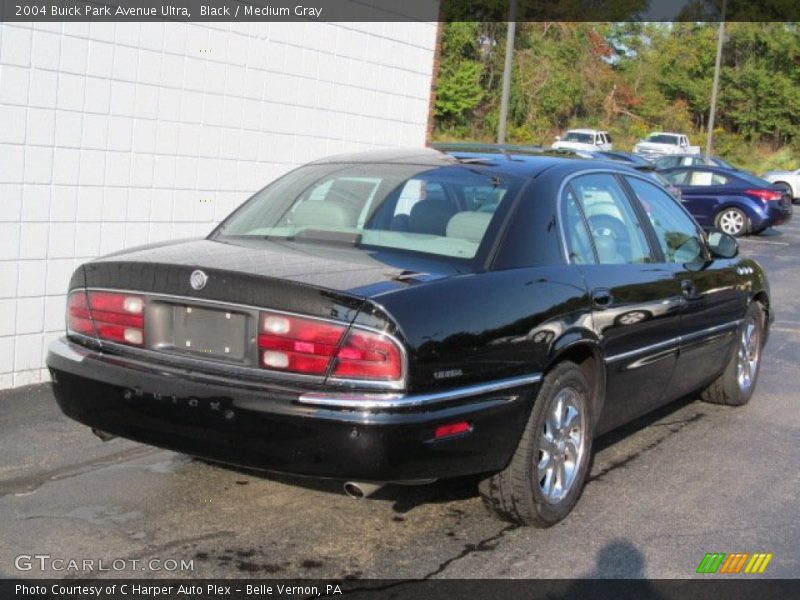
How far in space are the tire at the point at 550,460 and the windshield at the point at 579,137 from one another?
39234mm

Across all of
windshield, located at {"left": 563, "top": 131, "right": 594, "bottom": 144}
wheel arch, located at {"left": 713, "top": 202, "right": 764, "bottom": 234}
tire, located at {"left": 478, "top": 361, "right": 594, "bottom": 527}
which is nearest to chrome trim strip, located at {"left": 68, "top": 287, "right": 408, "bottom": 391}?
tire, located at {"left": 478, "top": 361, "right": 594, "bottom": 527}

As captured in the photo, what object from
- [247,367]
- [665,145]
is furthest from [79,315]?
[665,145]

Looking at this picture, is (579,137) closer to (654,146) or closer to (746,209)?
(654,146)

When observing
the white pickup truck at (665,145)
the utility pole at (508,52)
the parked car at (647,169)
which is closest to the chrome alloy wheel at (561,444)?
the parked car at (647,169)

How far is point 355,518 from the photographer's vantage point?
4.63 m

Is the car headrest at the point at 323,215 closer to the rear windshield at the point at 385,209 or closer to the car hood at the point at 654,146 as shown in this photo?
the rear windshield at the point at 385,209

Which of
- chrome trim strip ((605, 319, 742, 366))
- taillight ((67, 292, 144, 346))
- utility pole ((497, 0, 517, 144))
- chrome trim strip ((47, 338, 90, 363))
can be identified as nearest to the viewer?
taillight ((67, 292, 144, 346))

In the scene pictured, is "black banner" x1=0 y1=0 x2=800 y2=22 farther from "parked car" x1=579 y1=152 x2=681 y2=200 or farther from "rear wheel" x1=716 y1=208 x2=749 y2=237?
"rear wheel" x1=716 y1=208 x2=749 y2=237

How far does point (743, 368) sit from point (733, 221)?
637 inches

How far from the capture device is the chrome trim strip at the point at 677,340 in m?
5.05

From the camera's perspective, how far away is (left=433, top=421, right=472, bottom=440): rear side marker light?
3867mm

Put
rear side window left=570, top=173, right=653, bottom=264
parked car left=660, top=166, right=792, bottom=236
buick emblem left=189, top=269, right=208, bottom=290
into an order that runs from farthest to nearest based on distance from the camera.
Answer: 1. parked car left=660, top=166, right=792, bottom=236
2. rear side window left=570, top=173, right=653, bottom=264
3. buick emblem left=189, top=269, right=208, bottom=290

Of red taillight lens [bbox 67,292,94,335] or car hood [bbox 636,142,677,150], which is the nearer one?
red taillight lens [bbox 67,292,94,335]

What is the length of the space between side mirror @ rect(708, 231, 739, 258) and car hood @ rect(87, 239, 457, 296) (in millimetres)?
2881
